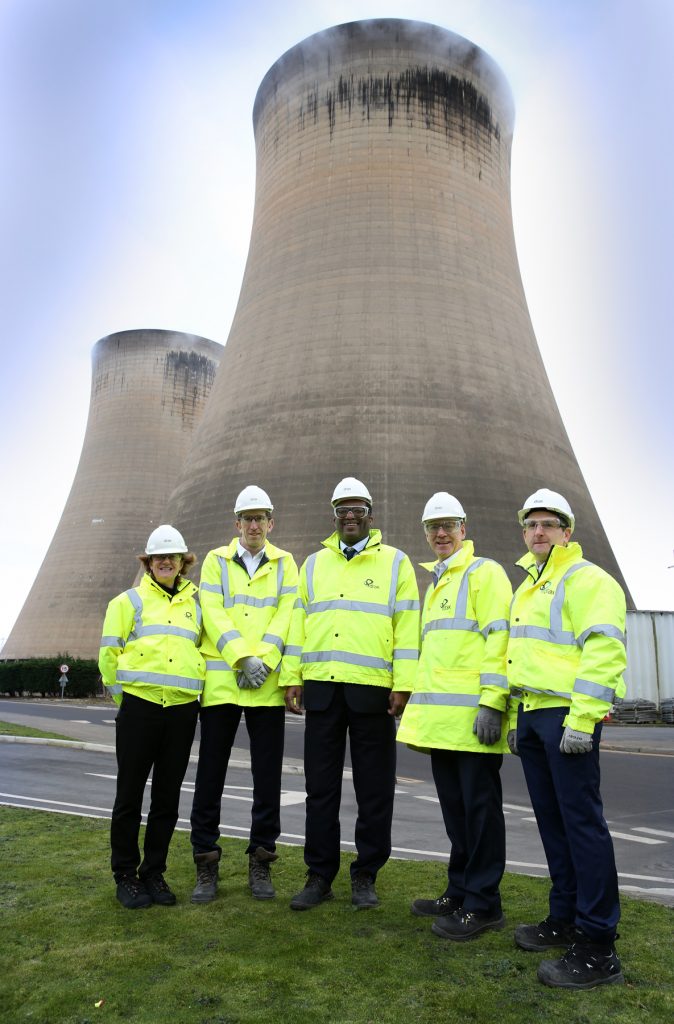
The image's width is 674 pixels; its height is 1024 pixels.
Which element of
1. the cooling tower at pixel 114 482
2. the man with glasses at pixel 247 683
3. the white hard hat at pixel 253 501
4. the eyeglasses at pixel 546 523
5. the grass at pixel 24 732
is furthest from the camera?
the cooling tower at pixel 114 482

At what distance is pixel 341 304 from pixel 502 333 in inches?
145

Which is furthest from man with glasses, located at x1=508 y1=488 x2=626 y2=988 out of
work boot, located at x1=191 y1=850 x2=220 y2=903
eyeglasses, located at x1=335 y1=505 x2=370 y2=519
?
work boot, located at x1=191 y1=850 x2=220 y2=903

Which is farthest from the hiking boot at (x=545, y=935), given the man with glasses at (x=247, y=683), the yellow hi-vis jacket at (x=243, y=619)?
the yellow hi-vis jacket at (x=243, y=619)

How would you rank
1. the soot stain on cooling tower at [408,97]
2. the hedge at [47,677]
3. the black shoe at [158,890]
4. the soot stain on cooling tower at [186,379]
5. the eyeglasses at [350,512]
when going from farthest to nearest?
the soot stain on cooling tower at [186,379] → the hedge at [47,677] → the soot stain on cooling tower at [408,97] → the eyeglasses at [350,512] → the black shoe at [158,890]

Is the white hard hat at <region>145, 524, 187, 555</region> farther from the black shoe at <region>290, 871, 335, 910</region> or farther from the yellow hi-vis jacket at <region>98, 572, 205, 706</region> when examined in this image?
the black shoe at <region>290, 871, 335, 910</region>

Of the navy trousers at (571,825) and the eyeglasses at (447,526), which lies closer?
the navy trousers at (571,825)

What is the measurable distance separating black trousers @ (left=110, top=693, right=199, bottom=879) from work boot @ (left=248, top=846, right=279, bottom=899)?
1.20 feet

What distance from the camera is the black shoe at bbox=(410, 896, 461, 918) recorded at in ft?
10.6

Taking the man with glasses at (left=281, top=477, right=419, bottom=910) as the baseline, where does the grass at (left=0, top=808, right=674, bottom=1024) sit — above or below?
below

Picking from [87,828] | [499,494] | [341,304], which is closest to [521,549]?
[499,494]

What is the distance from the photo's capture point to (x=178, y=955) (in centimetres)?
271

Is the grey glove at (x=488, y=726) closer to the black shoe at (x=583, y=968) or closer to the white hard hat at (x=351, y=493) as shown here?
the black shoe at (x=583, y=968)

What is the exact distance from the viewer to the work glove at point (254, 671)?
3.61m

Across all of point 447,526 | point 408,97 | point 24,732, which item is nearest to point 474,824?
point 447,526
